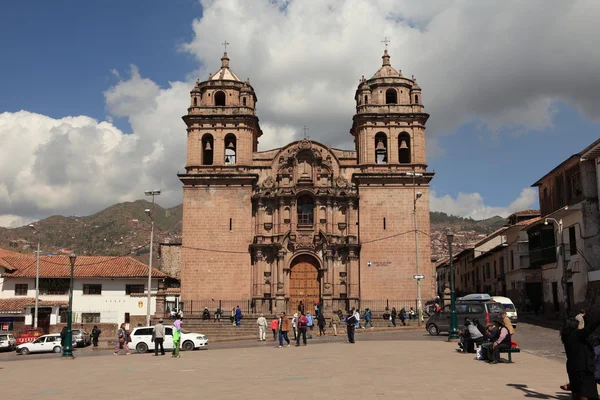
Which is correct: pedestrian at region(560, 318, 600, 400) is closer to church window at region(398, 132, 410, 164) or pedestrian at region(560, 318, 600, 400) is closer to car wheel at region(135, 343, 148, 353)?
car wheel at region(135, 343, 148, 353)

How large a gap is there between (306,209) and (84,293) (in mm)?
17472

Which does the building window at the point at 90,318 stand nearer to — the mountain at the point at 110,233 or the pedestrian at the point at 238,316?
the pedestrian at the point at 238,316

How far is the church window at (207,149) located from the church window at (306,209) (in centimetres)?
740

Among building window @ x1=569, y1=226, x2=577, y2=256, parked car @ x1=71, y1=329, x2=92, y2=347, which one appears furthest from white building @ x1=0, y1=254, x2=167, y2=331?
building window @ x1=569, y1=226, x2=577, y2=256

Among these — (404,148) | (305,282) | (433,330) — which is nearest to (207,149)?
(305,282)

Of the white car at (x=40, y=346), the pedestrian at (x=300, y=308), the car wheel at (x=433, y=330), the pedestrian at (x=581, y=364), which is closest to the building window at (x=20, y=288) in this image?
the white car at (x=40, y=346)

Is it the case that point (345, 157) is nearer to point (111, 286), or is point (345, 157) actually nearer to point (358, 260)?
point (358, 260)

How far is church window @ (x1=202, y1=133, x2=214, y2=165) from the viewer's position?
42.6 m

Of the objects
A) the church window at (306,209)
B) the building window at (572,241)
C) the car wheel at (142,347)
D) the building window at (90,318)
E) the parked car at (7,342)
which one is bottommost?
the parked car at (7,342)

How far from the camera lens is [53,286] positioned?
143ft

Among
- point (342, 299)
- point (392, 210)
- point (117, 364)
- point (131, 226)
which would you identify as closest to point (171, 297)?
point (342, 299)

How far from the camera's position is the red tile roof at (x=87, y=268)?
43094mm

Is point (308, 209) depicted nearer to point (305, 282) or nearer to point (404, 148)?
point (305, 282)

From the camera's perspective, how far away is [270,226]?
133 ft
